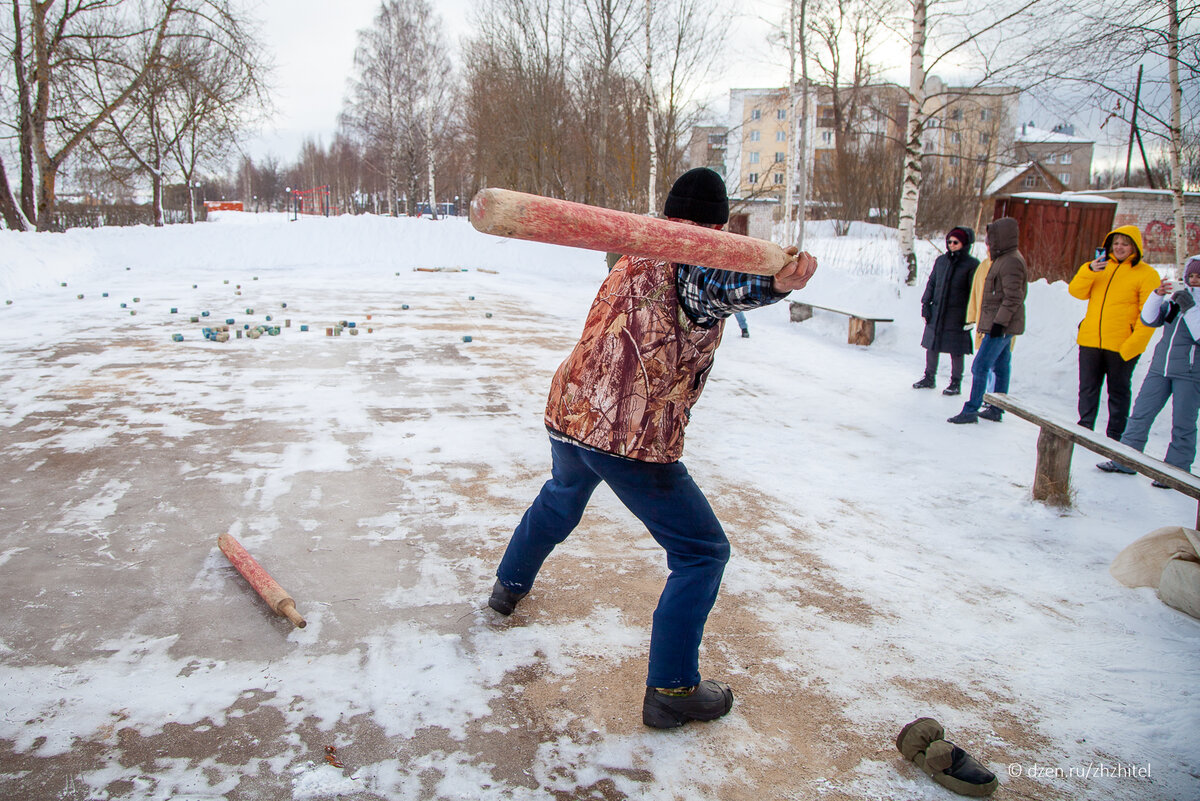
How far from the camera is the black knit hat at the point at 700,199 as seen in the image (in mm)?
2211

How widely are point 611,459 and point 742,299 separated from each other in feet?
2.12

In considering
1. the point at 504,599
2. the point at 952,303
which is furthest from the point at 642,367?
the point at 952,303

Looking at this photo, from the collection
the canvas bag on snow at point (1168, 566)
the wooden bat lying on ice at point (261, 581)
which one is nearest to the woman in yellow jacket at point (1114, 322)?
the canvas bag on snow at point (1168, 566)

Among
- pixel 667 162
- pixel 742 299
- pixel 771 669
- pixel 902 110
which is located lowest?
pixel 771 669

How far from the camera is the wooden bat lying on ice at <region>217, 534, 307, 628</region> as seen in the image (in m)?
2.88

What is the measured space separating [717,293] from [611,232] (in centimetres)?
43

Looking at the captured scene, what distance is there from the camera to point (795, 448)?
18.3 ft

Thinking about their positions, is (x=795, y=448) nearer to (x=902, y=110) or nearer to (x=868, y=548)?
(x=868, y=548)

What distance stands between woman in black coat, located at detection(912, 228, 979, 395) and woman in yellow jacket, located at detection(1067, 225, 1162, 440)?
147 cm

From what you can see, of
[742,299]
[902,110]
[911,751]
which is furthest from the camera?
[902,110]

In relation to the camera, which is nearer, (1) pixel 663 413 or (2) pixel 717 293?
(2) pixel 717 293

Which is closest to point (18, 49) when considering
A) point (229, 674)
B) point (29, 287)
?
point (29, 287)

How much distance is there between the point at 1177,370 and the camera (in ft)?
16.3

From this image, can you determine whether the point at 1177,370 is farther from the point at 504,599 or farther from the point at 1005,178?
the point at 1005,178
